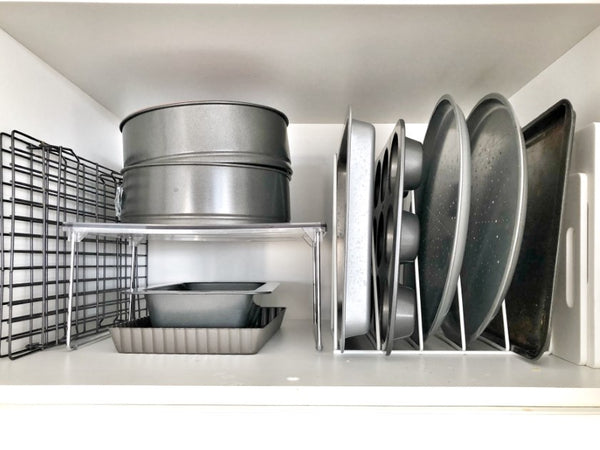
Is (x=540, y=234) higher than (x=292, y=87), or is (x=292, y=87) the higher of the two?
(x=292, y=87)

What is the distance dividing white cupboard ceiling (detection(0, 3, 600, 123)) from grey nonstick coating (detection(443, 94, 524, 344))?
121mm

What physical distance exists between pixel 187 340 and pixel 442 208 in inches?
17.4

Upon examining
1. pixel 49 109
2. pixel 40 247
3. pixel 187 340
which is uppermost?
pixel 49 109

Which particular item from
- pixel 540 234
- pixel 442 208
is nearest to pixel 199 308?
pixel 442 208


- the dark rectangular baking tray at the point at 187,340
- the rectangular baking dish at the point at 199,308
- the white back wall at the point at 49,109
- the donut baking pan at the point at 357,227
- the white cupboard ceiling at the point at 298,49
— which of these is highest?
the white cupboard ceiling at the point at 298,49

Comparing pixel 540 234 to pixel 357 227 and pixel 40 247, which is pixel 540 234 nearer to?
pixel 357 227

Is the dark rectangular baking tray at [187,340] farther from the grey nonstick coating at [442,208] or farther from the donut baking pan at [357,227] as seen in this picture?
the grey nonstick coating at [442,208]

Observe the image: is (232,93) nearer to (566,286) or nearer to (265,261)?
(265,261)

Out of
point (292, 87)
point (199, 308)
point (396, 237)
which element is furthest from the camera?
point (292, 87)

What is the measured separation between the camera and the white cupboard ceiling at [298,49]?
62 centimetres

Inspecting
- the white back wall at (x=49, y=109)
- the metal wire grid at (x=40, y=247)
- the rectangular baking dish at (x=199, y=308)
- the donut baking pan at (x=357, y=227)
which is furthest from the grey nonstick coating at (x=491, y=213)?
the white back wall at (x=49, y=109)

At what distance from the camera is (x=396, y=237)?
567mm

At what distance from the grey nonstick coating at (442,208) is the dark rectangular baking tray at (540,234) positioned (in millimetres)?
130

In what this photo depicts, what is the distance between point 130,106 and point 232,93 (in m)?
0.25
